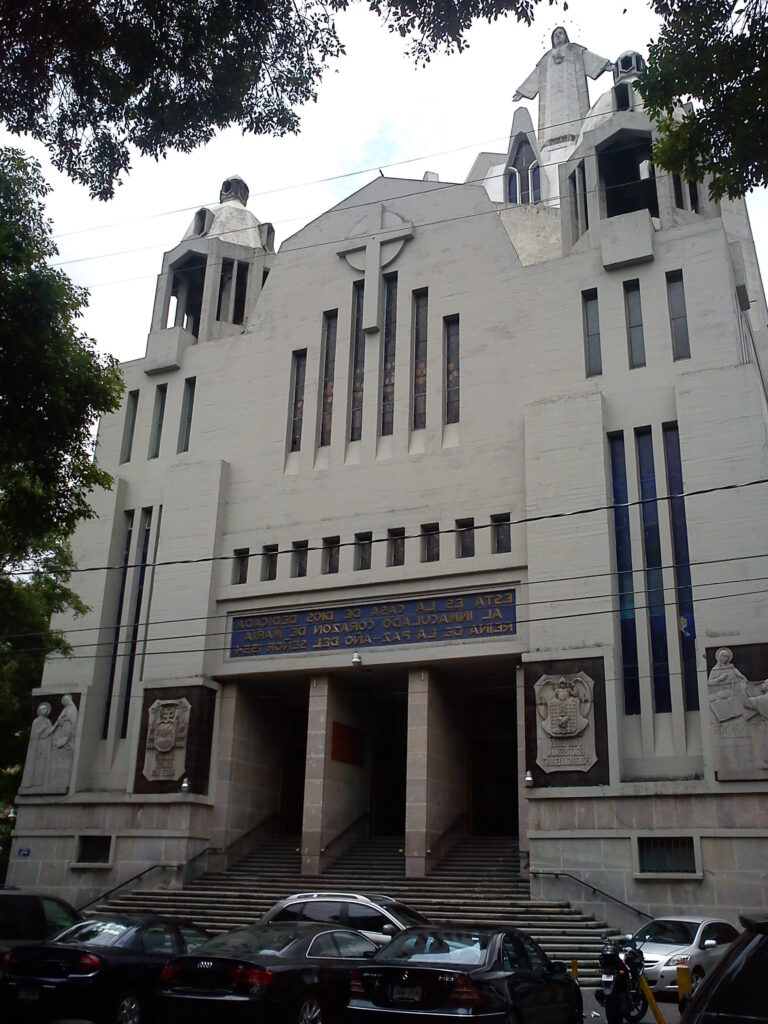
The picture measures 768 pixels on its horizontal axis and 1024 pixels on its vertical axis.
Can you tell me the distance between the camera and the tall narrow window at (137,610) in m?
30.3

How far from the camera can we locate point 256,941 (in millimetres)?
11258

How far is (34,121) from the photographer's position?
12164mm

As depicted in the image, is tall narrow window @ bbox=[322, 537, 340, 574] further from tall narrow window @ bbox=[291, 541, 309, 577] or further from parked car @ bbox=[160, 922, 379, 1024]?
parked car @ bbox=[160, 922, 379, 1024]

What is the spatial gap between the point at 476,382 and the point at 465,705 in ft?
31.6

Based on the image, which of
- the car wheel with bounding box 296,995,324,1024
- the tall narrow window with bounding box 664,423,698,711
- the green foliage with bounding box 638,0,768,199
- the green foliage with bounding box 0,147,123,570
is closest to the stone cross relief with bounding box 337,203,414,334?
the tall narrow window with bounding box 664,423,698,711

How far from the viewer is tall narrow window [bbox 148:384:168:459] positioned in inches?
1334

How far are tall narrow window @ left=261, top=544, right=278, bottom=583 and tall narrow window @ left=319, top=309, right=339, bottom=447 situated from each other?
366 centimetres

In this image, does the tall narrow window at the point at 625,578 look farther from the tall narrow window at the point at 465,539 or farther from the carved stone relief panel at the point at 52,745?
the carved stone relief panel at the point at 52,745

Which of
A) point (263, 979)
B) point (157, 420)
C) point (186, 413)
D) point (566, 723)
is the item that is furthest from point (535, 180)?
point (263, 979)

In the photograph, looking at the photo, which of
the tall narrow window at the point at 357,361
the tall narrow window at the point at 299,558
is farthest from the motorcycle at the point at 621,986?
the tall narrow window at the point at 357,361

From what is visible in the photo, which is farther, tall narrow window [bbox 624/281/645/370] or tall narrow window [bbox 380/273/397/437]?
tall narrow window [bbox 380/273/397/437]

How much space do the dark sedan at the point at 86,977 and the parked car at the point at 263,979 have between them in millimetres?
1100

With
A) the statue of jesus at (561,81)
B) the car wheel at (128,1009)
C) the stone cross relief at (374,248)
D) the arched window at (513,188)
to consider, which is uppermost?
the statue of jesus at (561,81)

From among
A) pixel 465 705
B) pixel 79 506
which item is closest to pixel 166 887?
pixel 465 705
